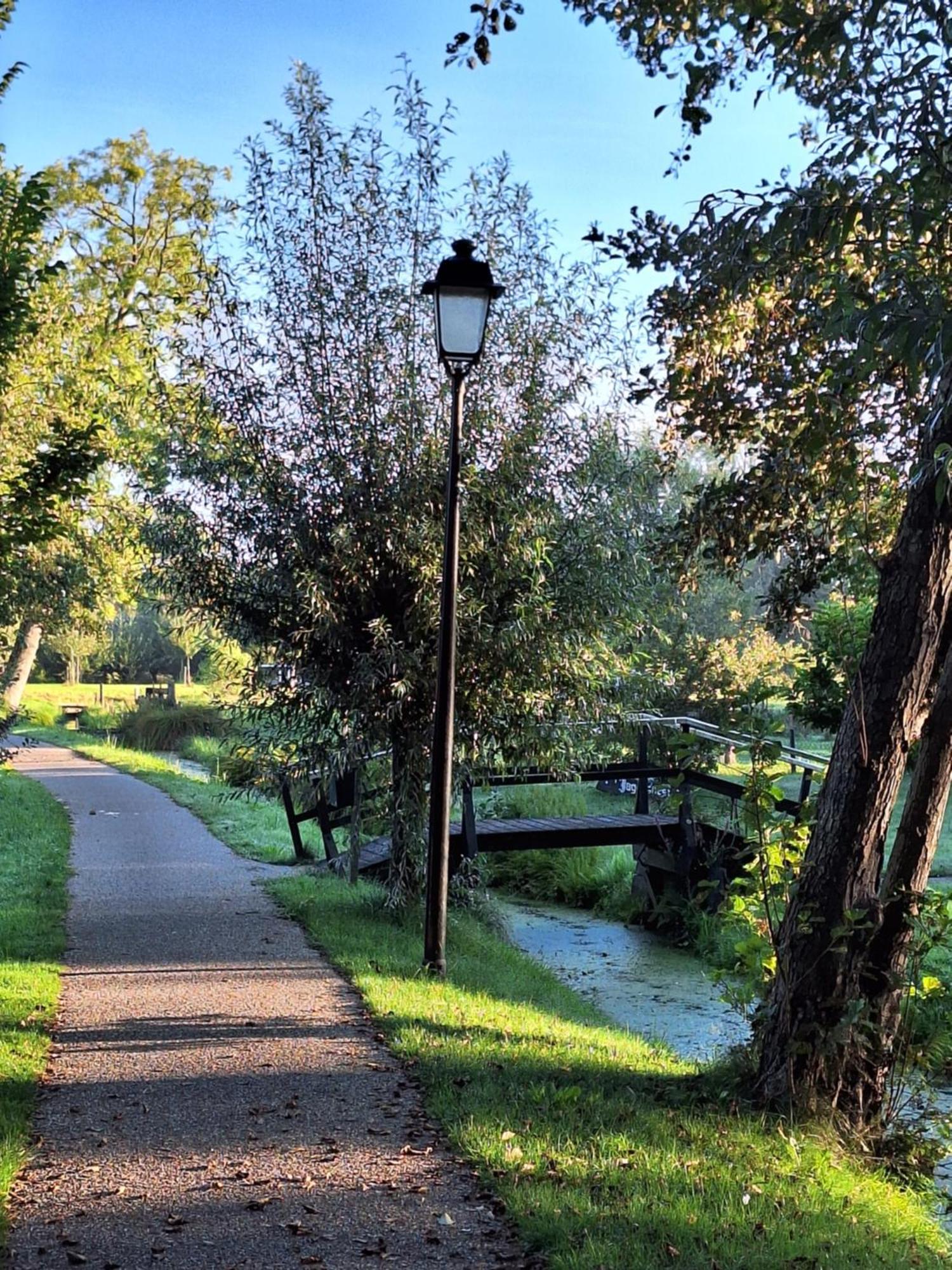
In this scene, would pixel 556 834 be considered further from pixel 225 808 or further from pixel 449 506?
pixel 225 808

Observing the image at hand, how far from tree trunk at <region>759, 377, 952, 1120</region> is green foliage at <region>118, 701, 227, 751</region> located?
25.3m

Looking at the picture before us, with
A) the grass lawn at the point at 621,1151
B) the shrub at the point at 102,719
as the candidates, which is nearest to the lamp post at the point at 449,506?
the grass lawn at the point at 621,1151

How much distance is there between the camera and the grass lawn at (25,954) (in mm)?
4777

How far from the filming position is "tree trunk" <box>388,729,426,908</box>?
920 cm

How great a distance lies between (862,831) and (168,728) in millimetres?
26700

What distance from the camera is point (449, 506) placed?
727 cm

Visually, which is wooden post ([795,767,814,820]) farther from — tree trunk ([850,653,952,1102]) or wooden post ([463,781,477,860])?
wooden post ([463,781,477,860])

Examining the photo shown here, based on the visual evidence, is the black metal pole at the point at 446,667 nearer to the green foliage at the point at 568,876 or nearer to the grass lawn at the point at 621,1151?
the grass lawn at the point at 621,1151

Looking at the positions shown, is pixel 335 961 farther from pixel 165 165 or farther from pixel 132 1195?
pixel 165 165

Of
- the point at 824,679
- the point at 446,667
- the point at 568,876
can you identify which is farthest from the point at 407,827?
the point at 824,679

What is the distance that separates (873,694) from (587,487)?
155 inches

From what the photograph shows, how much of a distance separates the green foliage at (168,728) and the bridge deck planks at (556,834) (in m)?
17.7

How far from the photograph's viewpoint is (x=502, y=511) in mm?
8508

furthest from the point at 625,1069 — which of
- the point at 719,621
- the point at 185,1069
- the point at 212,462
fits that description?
the point at 719,621
